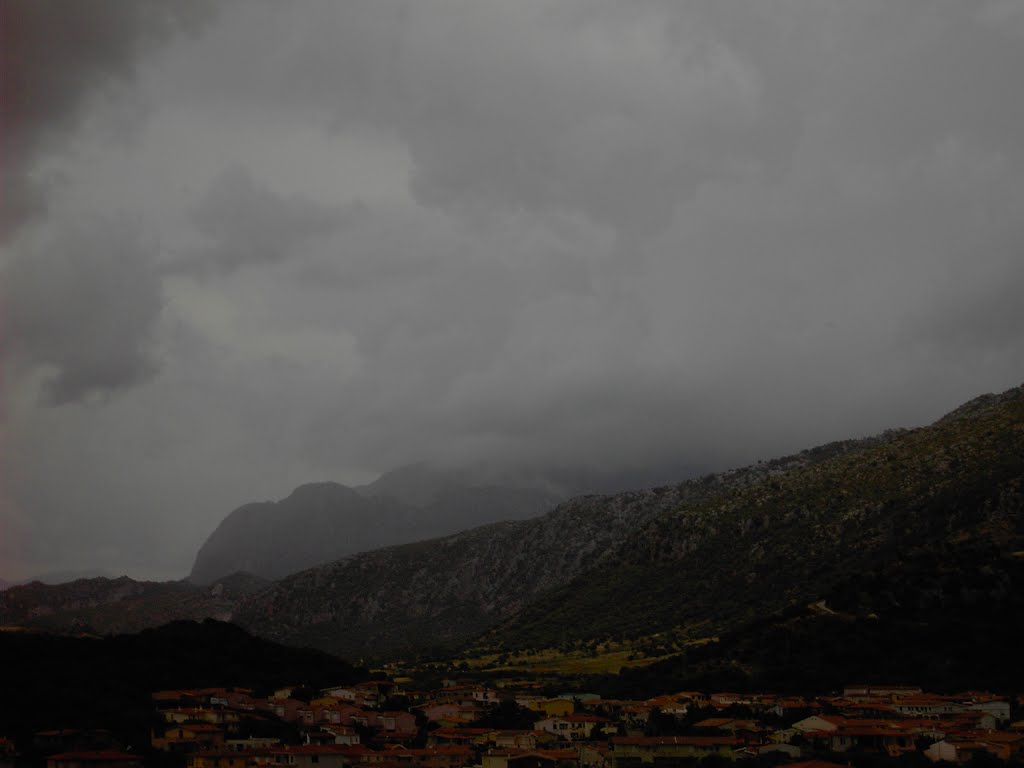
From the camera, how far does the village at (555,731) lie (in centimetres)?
8794

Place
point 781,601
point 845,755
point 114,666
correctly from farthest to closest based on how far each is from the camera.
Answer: point 781,601, point 114,666, point 845,755

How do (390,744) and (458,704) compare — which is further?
(458,704)

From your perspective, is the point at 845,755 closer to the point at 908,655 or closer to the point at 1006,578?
the point at 908,655

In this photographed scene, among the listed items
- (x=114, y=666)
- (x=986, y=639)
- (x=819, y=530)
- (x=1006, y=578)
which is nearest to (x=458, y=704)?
(x=114, y=666)

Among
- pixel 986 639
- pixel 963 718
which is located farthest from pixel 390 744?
pixel 986 639

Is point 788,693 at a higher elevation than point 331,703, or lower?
lower

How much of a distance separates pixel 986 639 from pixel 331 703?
80.7m

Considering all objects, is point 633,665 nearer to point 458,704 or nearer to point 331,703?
point 458,704

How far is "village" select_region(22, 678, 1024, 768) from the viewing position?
87938 millimetres

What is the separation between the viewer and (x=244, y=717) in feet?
360

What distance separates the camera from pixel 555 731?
10788cm

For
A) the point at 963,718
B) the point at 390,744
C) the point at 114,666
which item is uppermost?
the point at 114,666

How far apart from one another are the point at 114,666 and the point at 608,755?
2771 inches

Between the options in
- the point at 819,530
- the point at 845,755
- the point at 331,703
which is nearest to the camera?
the point at 845,755
